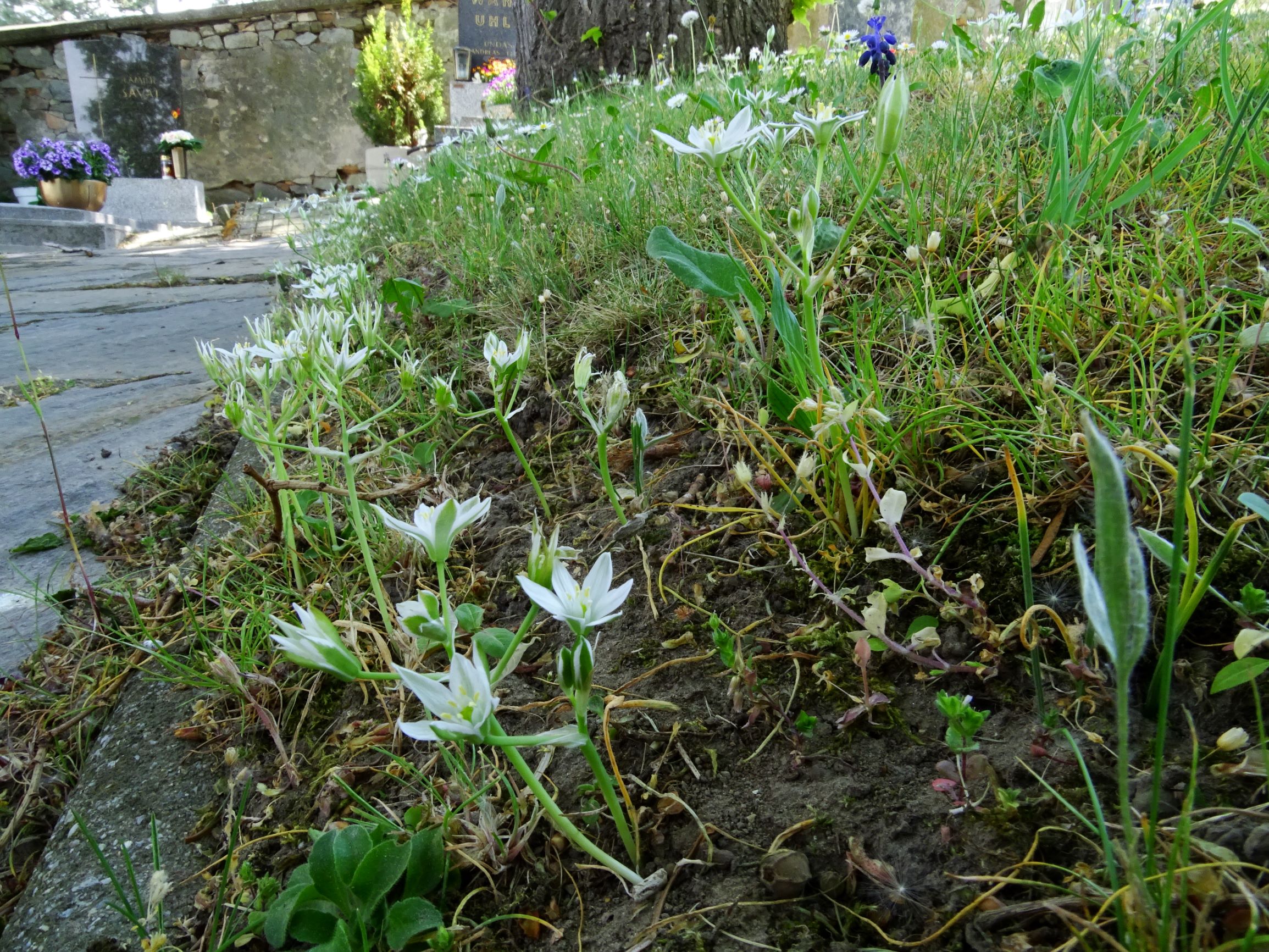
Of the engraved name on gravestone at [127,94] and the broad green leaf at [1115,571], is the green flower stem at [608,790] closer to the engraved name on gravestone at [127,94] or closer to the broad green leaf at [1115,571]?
the broad green leaf at [1115,571]

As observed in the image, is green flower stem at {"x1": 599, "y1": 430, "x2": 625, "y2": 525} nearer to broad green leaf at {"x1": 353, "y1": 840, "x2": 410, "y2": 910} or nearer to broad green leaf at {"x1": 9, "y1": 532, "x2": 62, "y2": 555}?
broad green leaf at {"x1": 353, "y1": 840, "x2": 410, "y2": 910}

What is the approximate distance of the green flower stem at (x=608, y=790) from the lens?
683mm

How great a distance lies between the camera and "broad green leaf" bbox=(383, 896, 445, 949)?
758 mm

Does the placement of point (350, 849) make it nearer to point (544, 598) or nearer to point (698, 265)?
point (544, 598)

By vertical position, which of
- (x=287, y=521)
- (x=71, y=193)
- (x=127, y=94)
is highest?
(x=127, y=94)

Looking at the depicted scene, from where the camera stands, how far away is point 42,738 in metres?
1.25

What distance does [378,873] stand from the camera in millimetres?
786

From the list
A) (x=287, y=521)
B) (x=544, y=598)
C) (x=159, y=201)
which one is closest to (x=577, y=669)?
(x=544, y=598)

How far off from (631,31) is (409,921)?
4.27 m

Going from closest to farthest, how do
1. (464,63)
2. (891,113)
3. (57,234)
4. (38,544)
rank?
(891,113)
(38,544)
(57,234)
(464,63)

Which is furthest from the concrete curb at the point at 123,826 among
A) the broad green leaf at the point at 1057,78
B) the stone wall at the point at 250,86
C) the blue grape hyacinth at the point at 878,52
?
the stone wall at the point at 250,86

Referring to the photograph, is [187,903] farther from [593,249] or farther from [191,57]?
[191,57]

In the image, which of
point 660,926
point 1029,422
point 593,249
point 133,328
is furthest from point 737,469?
point 133,328

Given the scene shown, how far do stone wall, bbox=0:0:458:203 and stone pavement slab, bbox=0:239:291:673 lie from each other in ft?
28.5
